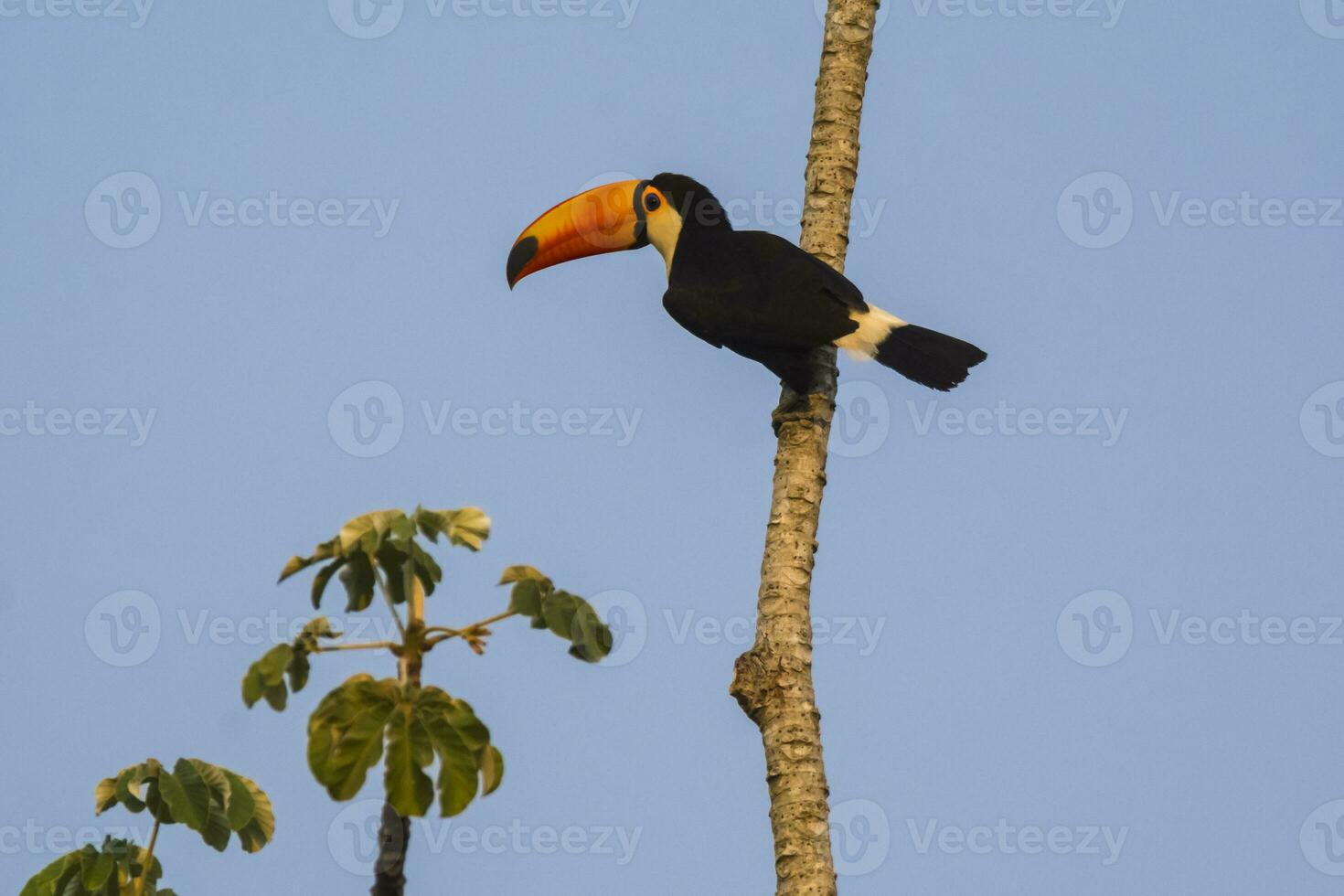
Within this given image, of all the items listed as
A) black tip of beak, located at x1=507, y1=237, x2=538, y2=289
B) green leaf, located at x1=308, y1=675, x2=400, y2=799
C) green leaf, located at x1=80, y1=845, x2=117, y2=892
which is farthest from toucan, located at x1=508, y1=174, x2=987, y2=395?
green leaf, located at x1=80, y1=845, x2=117, y2=892

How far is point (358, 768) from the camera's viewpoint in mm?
3355

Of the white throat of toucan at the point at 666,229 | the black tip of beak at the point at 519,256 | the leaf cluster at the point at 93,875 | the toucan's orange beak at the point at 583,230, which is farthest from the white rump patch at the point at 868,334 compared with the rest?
the leaf cluster at the point at 93,875

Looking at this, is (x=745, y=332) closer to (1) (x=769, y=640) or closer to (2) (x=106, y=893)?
(1) (x=769, y=640)

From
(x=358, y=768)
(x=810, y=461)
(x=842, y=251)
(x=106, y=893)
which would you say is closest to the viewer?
(x=358, y=768)

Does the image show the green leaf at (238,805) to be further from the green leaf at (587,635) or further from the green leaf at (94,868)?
the green leaf at (587,635)

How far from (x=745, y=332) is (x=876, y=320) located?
1.89 feet

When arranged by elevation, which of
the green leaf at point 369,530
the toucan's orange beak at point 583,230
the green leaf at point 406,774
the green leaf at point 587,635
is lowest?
the green leaf at point 406,774

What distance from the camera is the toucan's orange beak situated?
7.57 meters

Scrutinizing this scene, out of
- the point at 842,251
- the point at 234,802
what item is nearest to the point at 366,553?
the point at 234,802

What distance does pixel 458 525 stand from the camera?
141 inches

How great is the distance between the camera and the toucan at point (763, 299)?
6.22 m

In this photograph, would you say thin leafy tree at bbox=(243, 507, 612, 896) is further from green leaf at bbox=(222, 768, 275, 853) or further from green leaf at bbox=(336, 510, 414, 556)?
green leaf at bbox=(222, 768, 275, 853)

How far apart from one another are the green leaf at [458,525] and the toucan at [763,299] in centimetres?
262

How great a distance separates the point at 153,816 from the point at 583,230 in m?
4.29
